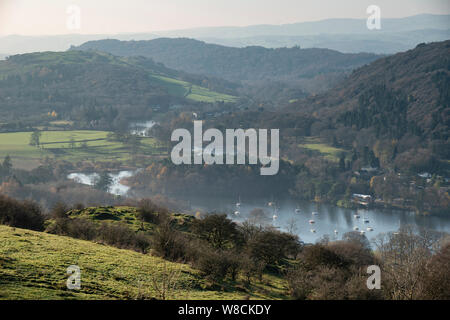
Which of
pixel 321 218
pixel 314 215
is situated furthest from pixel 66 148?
pixel 321 218

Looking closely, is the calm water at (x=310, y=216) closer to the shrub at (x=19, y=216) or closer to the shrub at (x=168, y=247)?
the shrub at (x=19, y=216)

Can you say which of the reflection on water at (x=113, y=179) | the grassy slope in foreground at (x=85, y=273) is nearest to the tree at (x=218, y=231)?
the grassy slope in foreground at (x=85, y=273)

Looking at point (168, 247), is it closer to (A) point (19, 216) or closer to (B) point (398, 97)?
(A) point (19, 216)

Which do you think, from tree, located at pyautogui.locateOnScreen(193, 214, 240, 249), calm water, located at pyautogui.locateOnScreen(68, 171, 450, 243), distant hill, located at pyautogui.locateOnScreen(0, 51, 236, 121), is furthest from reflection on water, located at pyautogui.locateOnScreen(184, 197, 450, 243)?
distant hill, located at pyautogui.locateOnScreen(0, 51, 236, 121)

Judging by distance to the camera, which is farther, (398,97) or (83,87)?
(83,87)

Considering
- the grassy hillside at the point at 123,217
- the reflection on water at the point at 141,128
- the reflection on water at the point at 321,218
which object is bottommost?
the reflection on water at the point at 321,218
